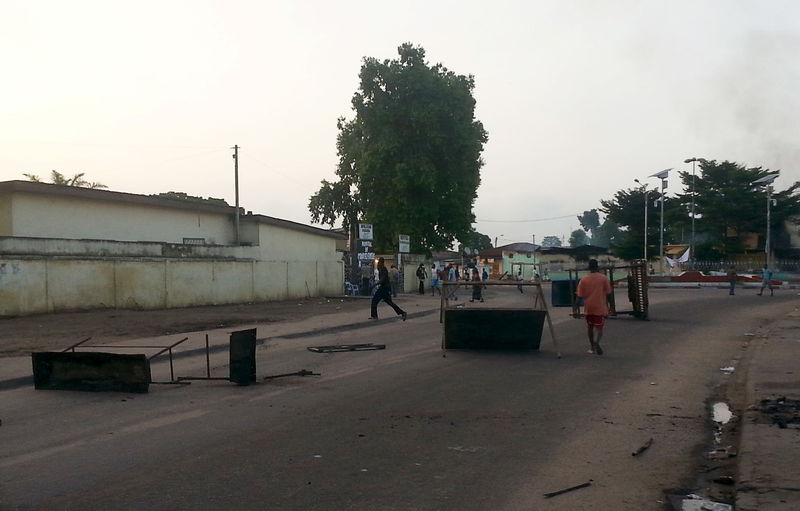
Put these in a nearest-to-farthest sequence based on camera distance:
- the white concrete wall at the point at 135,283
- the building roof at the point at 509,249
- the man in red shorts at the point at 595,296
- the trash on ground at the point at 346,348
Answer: the man in red shorts at the point at 595,296 < the trash on ground at the point at 346,348 < the white concrete wall at the point at 135,283 < the building roof at the point at 509,249

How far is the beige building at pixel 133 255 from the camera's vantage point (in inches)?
910

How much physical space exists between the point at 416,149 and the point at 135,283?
83.7 feet

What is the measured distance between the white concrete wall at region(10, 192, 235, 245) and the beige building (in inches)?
1.5

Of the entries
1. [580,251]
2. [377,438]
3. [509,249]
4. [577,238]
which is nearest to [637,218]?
[580,251]

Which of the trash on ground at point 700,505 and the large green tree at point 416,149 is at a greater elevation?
the large green tree at point 416,149

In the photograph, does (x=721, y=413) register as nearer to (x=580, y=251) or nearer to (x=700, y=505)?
(x=700, y=505)

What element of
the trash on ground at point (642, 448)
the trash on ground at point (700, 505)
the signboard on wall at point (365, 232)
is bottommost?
the trash on ground at point (700, 505)

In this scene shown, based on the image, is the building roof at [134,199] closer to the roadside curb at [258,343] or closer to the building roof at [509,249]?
the roadside curb at [258,343]

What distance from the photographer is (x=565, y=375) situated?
35.9 feet

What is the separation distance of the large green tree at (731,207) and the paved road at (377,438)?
2319 inches

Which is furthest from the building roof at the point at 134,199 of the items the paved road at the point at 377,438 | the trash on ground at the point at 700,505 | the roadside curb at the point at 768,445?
the trash on ground at the point at 700,505

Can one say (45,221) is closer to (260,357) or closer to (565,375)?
(260,357)

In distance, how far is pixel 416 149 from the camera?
157 feet

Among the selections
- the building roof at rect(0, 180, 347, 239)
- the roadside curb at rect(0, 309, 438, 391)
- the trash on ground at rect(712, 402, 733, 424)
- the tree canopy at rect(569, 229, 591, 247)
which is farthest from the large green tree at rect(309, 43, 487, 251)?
the tree canopy at rect(569, 229, 591, 247)
